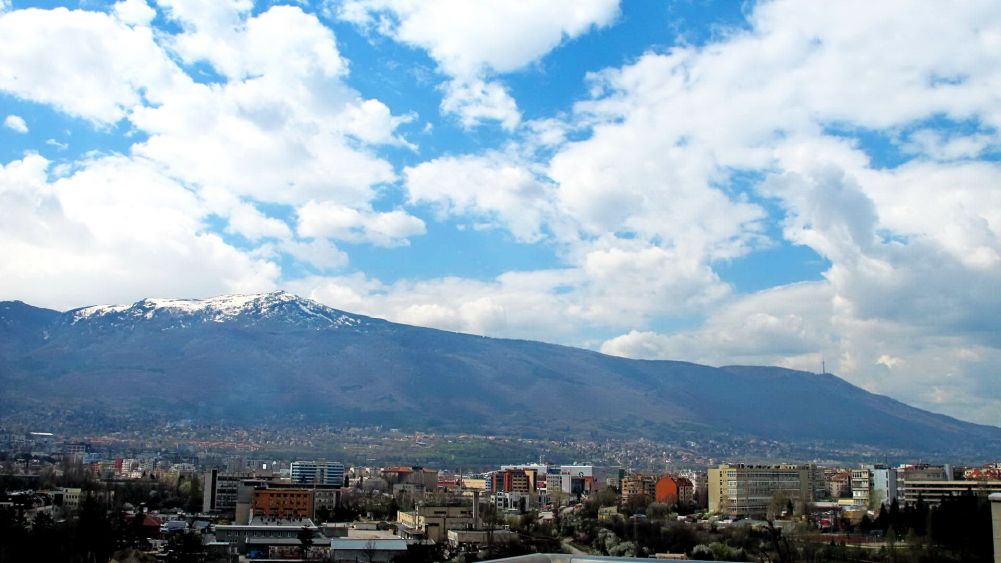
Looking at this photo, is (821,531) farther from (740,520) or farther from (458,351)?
(458,351)

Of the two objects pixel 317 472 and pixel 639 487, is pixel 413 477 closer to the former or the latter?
pixel 317 472

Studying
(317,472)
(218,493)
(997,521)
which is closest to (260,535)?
(218,493)

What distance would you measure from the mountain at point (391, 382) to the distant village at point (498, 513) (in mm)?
59153

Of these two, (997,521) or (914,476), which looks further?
(914,476)

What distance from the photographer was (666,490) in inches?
2099

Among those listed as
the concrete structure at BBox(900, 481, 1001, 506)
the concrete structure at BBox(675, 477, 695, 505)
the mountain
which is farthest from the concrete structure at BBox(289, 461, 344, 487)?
the mountain

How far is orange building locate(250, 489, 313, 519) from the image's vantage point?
42938 millimetres

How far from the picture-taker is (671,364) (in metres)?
191

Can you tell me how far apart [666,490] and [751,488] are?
536 cm

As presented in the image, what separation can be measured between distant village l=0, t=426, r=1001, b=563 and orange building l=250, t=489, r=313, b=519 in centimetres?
7

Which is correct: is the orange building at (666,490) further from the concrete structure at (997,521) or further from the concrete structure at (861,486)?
the concrete structure at (997,521)

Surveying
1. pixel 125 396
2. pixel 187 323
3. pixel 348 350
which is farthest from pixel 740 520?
pixel 187 323

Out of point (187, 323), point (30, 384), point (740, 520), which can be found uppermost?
point (187, 323)

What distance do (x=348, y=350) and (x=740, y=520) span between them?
406 feet
